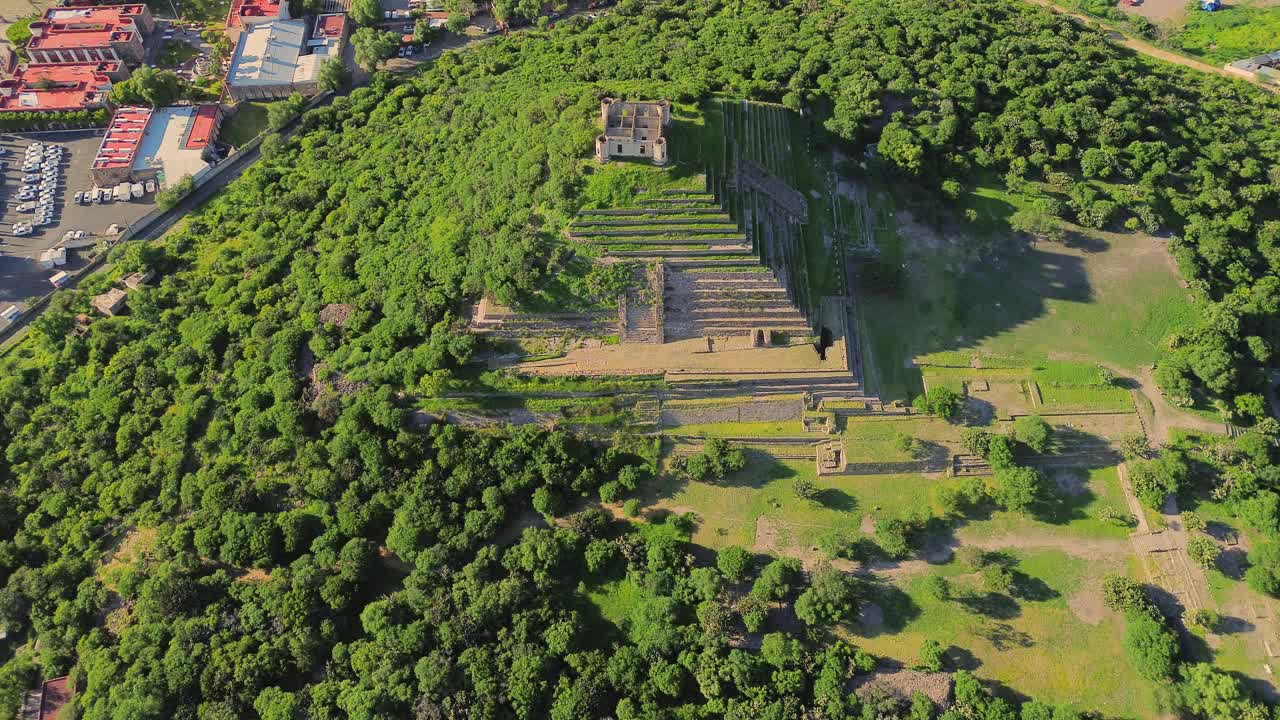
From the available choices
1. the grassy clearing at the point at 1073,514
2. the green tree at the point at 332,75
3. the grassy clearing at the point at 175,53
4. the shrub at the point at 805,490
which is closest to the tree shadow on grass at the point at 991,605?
the grassy clearing at the point at 1073,514

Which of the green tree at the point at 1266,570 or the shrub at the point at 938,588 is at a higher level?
the green tree at the point at 1266,570

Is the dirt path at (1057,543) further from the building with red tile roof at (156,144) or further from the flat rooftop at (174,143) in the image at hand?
the building with red tile roof at (156,144)

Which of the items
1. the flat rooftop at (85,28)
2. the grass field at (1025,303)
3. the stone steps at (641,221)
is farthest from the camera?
the flat rooftop at (85,28)

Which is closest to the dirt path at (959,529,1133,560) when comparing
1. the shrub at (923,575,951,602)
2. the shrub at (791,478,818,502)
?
the shrub at (923,575,951,602)

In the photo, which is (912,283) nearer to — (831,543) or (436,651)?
(831,543)

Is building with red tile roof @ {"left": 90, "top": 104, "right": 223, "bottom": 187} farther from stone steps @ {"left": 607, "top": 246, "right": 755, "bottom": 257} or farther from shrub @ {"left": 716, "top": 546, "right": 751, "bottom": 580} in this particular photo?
shrub @ {"left": 716, "top": 546, "right": 751, "bottom": 580}

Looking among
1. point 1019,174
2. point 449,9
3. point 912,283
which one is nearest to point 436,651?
point 912,283

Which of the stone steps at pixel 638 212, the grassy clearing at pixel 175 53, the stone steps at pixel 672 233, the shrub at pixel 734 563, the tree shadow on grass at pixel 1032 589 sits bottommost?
the tree shadow on grass at pixel 1032 589
